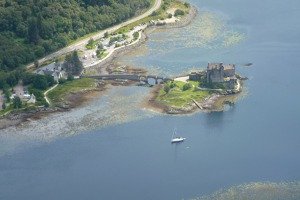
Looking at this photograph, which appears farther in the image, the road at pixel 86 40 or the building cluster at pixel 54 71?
the road at pixel 86 40

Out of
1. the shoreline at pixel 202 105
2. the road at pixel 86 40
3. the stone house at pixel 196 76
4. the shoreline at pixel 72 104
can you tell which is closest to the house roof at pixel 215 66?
the stone house at pixel 196 76

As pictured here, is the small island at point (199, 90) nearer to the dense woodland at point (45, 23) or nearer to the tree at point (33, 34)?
the dense woodland at point (45, 23)

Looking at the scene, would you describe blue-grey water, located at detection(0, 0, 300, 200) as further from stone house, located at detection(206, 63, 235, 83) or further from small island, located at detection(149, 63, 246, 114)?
stone house, located at detection(206, 63, 235, 83)

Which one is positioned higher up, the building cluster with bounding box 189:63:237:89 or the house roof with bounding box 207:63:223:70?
the house roof with bounding box 207:63:223:70

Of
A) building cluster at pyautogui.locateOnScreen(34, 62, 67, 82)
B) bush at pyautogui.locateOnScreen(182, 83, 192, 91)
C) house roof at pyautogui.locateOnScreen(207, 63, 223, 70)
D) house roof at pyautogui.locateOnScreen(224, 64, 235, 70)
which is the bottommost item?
bush at pyautogui.locateOnScreen(182, 83, 192, 91)

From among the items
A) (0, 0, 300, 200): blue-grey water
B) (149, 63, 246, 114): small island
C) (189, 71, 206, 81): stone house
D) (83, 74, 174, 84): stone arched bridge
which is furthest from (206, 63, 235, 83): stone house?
(83, 74, 174, 84): stone arched bridge

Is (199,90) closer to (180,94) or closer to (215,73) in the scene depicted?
(180,94)

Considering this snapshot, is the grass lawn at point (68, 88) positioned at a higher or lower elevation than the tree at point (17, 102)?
higher
